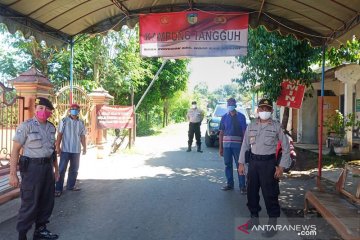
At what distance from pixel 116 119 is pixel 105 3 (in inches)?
250

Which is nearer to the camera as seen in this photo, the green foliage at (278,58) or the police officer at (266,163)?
the police officer at (266,163)

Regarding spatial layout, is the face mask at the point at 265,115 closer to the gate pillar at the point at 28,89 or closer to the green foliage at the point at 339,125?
the gate pillar at the point at 28,89

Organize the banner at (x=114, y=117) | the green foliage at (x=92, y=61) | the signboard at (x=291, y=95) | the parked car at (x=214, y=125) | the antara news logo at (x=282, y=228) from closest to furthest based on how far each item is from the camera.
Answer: the antara news logo at (x=282, y=228) < the signboard at (x=291, y=95) < the banner at (x=114, y=117) < the parked car at (x=214, y=125) < the green foliage at (x=92, y=61)

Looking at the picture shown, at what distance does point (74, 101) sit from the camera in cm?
1287

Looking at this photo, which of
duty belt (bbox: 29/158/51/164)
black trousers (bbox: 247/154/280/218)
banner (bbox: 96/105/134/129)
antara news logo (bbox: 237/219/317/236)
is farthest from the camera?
banner (bbox: 96/105/134/129)

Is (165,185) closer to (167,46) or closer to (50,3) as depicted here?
(167,46)

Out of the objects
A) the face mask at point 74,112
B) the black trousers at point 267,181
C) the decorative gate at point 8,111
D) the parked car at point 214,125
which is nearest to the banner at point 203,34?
the face mask at point 74,112

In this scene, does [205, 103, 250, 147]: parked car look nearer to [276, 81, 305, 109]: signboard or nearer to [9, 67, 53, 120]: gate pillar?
[276, 81, 305, 109]: signboard

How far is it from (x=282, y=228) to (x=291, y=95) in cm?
552

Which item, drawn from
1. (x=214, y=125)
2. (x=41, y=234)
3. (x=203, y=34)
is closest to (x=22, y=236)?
(x=41, y=234)

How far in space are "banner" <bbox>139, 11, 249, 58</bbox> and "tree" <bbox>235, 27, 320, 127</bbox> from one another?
110 inches

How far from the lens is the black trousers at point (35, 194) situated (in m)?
4.83

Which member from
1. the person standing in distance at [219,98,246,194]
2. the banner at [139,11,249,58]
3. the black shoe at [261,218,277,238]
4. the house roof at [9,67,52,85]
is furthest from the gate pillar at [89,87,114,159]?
the black shoe at [261,218,277,238]

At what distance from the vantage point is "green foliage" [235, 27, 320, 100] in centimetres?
1067
